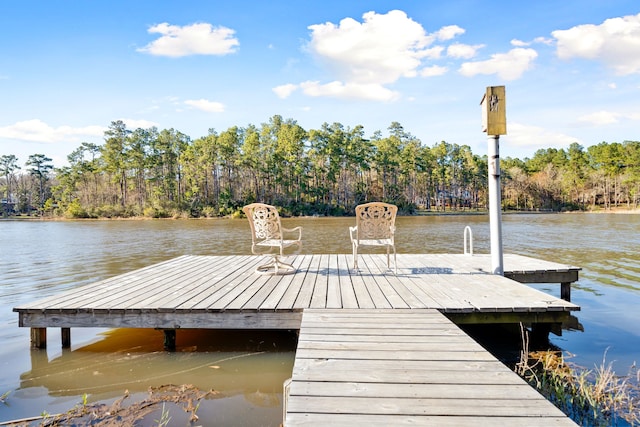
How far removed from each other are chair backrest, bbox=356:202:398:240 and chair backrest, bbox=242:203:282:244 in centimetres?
107

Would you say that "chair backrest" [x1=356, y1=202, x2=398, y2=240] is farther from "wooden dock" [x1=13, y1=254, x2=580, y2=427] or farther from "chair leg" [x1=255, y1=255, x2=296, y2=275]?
"chair leg" [x1=255, y1=255, x2=296, y2=275]

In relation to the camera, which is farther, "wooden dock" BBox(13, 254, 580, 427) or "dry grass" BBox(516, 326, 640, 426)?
"dry grass" BBox(516, 326, 640, 426)

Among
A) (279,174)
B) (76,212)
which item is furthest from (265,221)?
(76,212)

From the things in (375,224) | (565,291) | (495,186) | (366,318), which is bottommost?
(565,291)

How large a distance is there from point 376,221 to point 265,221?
56.8 inches

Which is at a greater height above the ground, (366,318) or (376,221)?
(376,221)

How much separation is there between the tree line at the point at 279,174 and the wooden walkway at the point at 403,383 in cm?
4307

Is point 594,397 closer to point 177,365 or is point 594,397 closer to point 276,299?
point 276,299

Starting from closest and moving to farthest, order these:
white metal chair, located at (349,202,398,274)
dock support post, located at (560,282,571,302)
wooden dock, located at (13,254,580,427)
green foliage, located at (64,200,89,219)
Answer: wooden dock, located at (13,254,580,427) → white metal chair, located at (349,202,398,274) → dock support post, located at (560,282,571,302) → green foliage, located at (64,200,89,219)

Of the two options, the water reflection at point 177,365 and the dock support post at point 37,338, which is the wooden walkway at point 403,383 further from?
the dock support post at point 37,338

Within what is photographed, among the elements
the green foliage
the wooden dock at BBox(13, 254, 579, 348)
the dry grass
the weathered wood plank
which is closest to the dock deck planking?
the wooden dock at BBox(13, 254, 579, 348)

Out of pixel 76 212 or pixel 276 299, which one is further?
pixel 76 212

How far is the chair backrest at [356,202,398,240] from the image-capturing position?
468 centimetres

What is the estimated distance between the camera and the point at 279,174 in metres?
48.1
